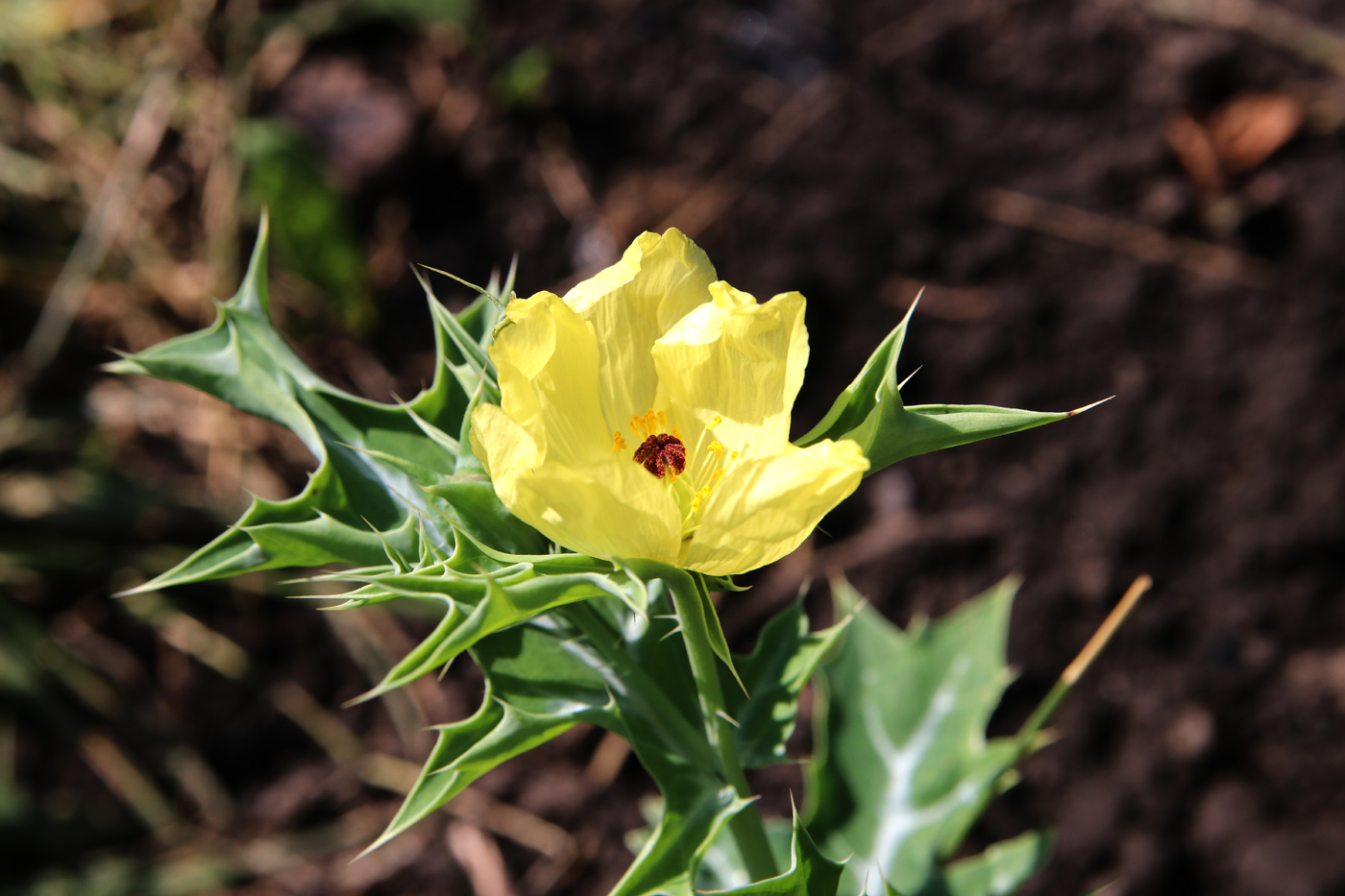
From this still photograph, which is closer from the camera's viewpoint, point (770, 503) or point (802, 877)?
point (770, 503)

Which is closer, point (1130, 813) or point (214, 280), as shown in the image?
point (1130, 813)

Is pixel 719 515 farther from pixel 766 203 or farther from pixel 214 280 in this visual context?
pixel 214 280

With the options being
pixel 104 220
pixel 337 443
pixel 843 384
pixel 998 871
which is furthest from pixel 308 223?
pixel 998 871

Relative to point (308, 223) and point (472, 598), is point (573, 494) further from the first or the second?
point (308, 223)

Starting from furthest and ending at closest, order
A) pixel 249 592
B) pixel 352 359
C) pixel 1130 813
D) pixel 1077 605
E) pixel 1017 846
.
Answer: pixel 352 359, pixel 249 592, pixel 1077 605, pixel 1130 813, pixel 1017 846

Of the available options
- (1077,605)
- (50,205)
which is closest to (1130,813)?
(1077,605)

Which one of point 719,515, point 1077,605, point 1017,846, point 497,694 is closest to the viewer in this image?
point 719,515

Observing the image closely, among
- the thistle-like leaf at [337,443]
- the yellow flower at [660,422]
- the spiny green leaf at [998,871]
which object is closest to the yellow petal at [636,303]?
the yellow flower at [660,422]

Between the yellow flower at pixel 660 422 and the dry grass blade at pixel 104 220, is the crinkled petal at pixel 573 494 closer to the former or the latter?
the yellow flower at pixel 660 422
